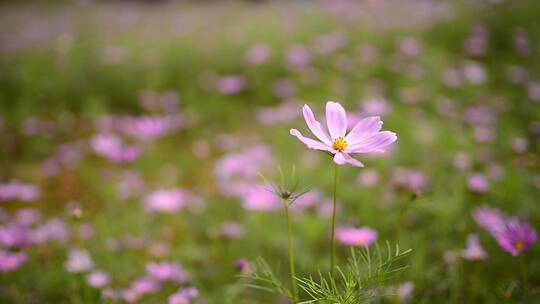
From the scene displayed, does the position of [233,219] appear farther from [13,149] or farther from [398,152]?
[13,149]

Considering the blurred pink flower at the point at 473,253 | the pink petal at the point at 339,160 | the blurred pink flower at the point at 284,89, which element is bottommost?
the blurred pink flower at the point at 473,253

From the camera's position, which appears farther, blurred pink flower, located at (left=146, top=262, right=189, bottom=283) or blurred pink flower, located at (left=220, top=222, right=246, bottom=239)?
blurred pink flower, located at (left=220, top=222, right=246, bottom=239)

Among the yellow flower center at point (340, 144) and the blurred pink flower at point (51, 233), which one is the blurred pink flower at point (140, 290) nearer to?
the blurred pink flower at point (51, 233)

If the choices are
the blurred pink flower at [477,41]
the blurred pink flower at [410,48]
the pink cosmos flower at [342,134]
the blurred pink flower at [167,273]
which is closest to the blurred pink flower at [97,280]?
the blurred pink flower at [167,273]

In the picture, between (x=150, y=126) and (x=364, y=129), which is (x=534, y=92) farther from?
(x=150, y=126)

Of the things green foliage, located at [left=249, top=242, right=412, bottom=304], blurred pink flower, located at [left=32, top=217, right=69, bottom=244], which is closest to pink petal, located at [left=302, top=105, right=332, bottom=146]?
green foliage, located at [left=249, top=242, right=412, bottom=304]

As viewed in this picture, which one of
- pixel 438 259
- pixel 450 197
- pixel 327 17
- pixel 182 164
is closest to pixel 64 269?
pixel 182 164

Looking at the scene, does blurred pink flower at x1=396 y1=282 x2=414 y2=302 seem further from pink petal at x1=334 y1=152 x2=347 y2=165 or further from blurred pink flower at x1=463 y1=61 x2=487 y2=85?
blurred pink flower at x1=463 y1=61 x2=487 y2=85
